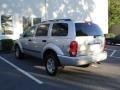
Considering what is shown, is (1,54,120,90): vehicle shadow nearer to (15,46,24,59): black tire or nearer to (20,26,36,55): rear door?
(20,26,36,55): rear door

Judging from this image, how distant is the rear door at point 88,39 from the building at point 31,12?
11.3 meters

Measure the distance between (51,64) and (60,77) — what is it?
0.63 metres

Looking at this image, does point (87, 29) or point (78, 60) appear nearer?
point (78, 60)

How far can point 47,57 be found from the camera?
440 inches

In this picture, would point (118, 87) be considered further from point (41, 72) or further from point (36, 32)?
point (36, 32)

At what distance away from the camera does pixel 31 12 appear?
79.4ft

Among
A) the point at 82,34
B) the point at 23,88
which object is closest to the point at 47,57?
the point at 82,34

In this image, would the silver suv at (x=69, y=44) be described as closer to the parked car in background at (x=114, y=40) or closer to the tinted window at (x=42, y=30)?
the tinted window at (x=42, y=30)

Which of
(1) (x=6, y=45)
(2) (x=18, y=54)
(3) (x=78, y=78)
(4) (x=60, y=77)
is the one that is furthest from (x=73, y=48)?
(1) (x=6, y=45)

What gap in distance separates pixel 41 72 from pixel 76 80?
1.87 m

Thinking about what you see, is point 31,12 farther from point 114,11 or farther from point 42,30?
point 114,11

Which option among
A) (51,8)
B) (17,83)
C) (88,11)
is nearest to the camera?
(17,83)

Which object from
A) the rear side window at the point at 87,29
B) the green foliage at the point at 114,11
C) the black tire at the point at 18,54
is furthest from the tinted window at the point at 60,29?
the green foliage at the point at 114,11

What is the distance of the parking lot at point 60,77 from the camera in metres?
9.13
